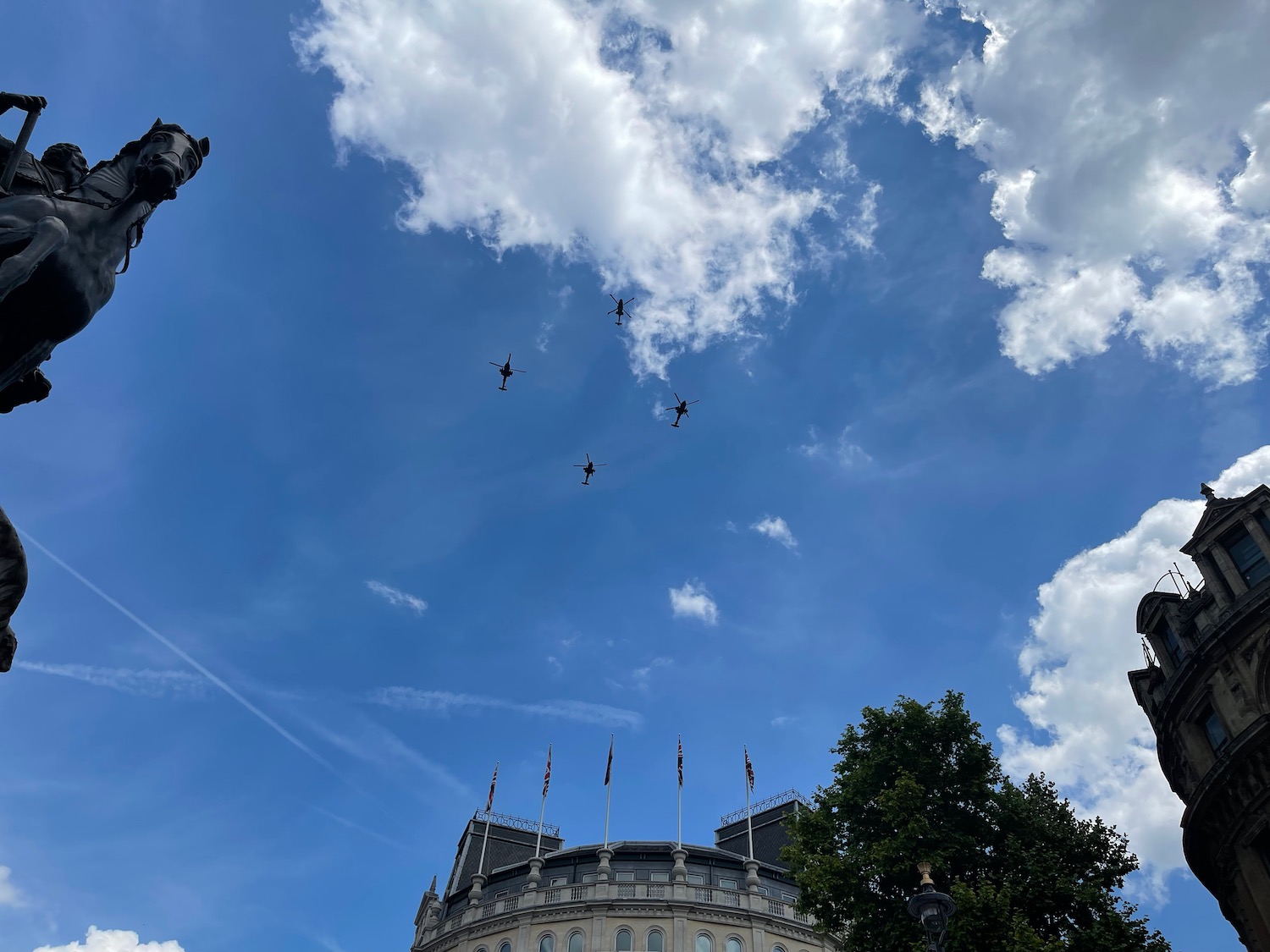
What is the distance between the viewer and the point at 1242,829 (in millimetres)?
31000

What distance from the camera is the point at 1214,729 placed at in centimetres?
3356

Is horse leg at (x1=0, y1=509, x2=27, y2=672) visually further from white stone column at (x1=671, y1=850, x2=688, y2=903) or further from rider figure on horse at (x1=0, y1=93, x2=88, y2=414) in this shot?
white stone column at (x1=671, y1=850, x2=688, y2=903)

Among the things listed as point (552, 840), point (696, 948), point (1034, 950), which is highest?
point (552, 840)

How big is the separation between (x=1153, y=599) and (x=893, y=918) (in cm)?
2000

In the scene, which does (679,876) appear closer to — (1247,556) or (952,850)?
(952,850)

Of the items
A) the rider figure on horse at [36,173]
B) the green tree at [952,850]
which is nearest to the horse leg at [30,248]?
the rider figure on horse at [36,173]

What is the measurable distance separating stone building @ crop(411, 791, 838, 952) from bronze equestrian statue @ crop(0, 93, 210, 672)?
41.5 meters

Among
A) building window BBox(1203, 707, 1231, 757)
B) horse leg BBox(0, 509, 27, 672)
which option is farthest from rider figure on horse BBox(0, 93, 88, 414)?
building window BBox(1203, 707, 1231, 757)

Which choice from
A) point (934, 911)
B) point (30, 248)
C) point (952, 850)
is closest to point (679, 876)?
point (952, 850)

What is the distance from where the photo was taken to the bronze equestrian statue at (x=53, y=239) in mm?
14703

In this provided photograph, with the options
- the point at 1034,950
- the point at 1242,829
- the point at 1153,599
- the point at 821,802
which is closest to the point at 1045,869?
the point at 1034,950

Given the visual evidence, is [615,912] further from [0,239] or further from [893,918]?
[0,239]

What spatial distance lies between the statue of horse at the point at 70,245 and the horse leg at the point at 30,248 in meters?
0.01

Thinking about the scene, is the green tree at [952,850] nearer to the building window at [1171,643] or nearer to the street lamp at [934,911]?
the street lamp at [934,911]
